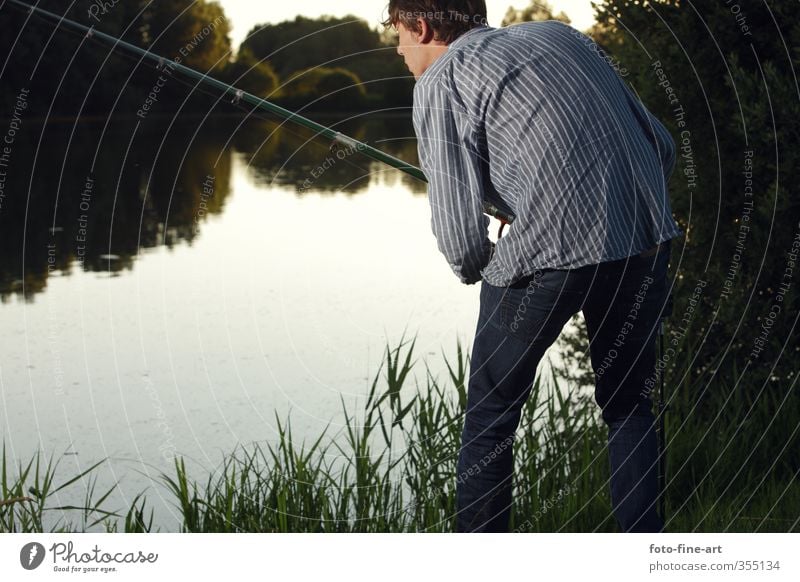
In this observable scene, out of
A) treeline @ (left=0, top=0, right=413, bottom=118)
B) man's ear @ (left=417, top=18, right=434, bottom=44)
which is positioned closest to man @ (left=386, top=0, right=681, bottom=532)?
man's ear @ (left=417, top=18, right=434, bottom=44)

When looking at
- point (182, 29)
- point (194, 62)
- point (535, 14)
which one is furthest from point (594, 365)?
point (182, 29)

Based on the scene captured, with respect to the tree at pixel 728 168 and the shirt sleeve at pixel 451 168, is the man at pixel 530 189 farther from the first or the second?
the tree at pixel 728 168

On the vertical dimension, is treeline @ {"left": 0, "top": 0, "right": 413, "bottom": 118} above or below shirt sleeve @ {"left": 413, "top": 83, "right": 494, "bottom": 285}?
above

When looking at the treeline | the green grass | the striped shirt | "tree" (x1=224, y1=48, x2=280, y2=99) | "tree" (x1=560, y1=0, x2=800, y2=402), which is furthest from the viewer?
"tree" (x1=224, y1=48, x2=280, y2=99)

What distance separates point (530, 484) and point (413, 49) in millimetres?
1731

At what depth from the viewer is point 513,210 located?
106 inches


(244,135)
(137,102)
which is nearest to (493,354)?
(137,102)

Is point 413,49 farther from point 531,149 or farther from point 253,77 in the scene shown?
point 253,77

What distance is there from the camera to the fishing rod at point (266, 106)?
3.12 meters

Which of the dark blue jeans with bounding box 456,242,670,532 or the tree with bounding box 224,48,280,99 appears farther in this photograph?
the tree with bounding box 224,48,280,99

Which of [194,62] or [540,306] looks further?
[194,62]

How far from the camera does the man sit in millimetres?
2555

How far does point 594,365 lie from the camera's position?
112 inches

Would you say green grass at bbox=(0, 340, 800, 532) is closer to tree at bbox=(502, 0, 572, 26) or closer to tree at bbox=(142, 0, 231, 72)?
tree at bbox=(502, 0, 572, 26)
